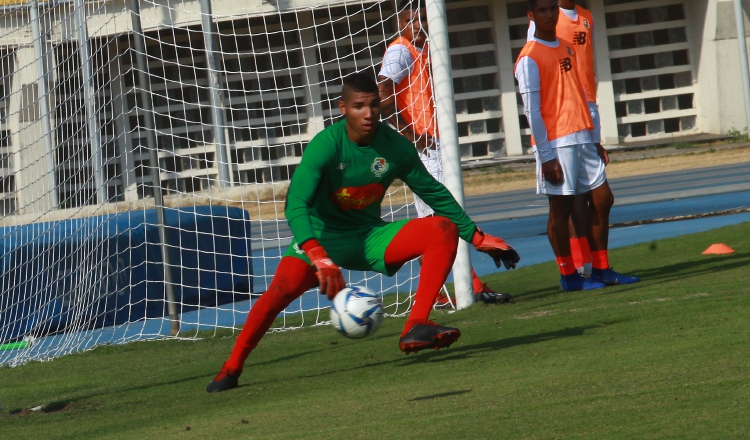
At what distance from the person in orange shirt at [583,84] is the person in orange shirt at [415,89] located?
0.81m

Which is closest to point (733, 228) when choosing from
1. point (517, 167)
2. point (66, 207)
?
point (66, 207)

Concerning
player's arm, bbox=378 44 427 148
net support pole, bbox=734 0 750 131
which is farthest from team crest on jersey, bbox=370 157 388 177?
net support pole, bbox=734 0 750 131

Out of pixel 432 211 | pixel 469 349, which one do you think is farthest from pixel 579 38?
pixel 469 349

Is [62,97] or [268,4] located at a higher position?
[268,4]

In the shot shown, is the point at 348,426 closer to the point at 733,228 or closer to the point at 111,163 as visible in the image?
the point at 111,163

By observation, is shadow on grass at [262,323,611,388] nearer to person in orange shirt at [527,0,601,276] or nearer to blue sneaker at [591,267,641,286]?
blue sneaker at [591,267,641,286]

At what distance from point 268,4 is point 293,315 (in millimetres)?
13499

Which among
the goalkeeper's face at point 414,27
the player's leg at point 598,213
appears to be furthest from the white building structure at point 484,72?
the player's leg at point 598,213

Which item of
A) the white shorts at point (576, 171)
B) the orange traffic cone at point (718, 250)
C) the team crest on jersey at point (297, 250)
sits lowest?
the orange traffic cone at point (718, 250)

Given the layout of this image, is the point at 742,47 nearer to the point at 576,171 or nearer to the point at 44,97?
the point at 576,171

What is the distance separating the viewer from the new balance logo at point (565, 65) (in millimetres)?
8281

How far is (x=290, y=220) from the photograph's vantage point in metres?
5.81

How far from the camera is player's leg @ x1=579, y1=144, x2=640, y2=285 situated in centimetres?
844

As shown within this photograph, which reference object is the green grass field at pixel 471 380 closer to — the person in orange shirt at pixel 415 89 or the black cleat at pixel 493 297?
the black cleat at pixel 493 297
